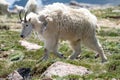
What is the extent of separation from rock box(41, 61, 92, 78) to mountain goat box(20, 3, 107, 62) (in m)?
2.82

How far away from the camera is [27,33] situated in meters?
16.0

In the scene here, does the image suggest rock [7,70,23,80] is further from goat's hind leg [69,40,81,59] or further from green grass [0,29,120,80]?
goat's hind leg [69,40,81,59]

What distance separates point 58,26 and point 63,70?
11.4ft

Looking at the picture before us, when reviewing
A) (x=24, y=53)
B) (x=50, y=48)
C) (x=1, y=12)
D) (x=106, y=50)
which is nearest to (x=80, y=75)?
(x=50, y=48)

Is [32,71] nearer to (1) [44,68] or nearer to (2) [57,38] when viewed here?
(1) [44,68]

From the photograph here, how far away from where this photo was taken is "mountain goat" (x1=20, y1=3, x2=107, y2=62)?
634 inches

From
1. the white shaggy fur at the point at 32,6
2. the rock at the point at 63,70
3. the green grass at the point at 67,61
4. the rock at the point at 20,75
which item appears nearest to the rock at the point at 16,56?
the green grass at the point at 67,61

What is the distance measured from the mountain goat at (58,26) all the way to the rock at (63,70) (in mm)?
2824

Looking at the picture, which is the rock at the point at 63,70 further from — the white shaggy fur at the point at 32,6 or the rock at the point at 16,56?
the white shaggy fur at the point at 32,6

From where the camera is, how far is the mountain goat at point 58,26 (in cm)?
1609

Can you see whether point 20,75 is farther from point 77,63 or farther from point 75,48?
point 75,48

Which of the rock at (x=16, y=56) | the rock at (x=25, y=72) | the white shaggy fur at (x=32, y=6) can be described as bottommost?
the rock at (x=16, y=56)

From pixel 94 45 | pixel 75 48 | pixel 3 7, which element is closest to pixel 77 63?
Answer: pixel 94 45

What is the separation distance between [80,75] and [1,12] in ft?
101
